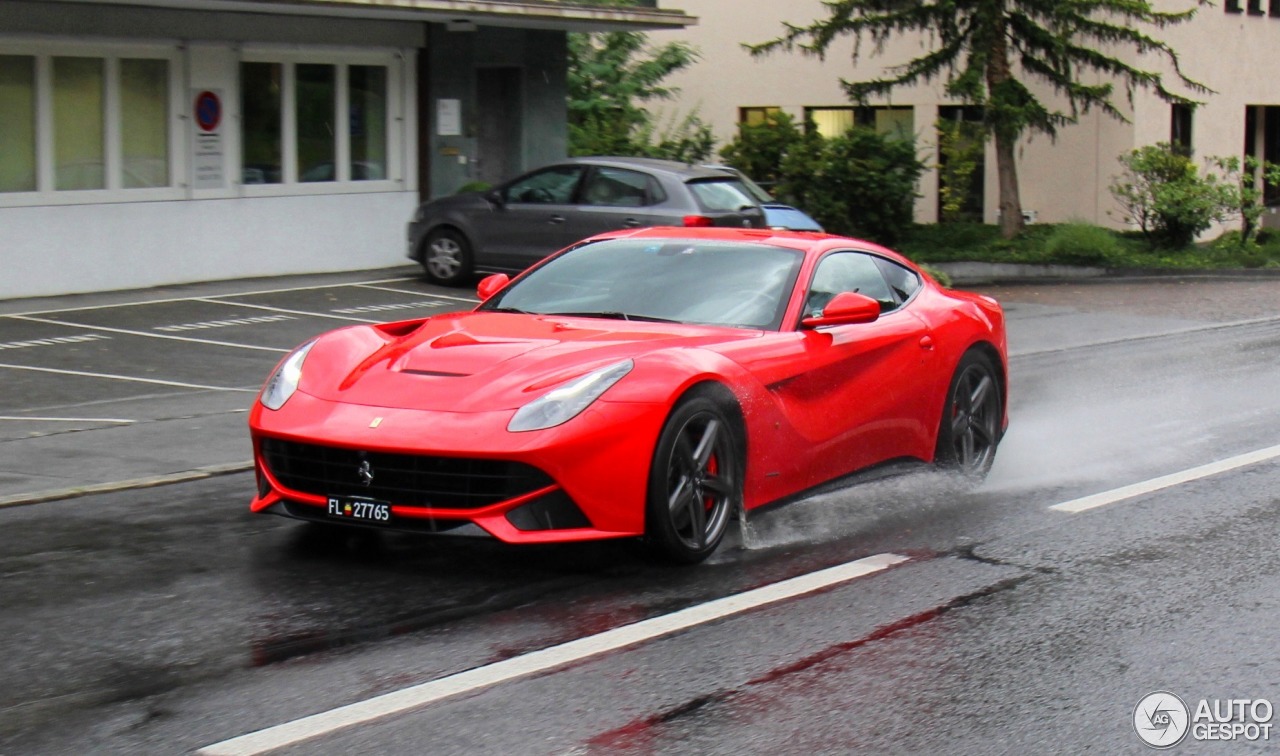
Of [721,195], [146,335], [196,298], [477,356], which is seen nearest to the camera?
[477,356]

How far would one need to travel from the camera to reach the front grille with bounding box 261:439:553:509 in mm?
6230

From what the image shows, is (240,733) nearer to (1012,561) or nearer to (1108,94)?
(1012,561)

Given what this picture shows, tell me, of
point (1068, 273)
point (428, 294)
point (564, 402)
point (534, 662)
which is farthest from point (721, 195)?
point (534, 662)

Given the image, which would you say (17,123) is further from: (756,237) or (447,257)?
(756,237)

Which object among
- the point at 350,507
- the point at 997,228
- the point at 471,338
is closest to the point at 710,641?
the point at 350,507

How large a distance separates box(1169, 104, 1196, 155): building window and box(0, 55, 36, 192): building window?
1985cm

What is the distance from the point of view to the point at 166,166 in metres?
19.0

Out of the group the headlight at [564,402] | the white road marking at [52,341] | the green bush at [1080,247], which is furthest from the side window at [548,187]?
the headlight at [564,402]

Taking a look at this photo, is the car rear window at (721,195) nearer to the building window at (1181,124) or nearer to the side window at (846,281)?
the side window at (846,281)

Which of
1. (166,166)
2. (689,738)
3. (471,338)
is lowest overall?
(689,738)

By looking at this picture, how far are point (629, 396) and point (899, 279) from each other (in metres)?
2.74

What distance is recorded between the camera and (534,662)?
534cm

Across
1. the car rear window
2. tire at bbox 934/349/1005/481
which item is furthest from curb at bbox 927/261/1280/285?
Answer: tire at bbox 934/349/1005/481

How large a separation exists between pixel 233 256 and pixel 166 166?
4.12 feet
